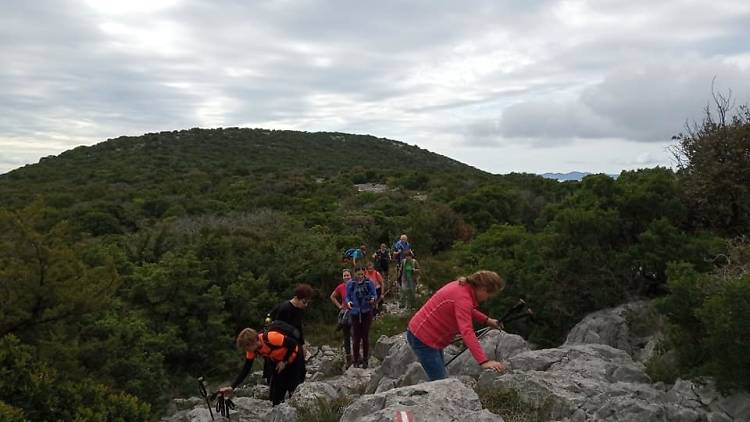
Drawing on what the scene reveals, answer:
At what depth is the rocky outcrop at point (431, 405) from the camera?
4.62 meters

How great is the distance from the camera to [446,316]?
5.44 meters

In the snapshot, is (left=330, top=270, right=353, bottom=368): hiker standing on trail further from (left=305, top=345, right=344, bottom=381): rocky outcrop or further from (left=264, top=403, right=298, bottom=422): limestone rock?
(left=264, top=403, right=298, bottom=422): limestone rock

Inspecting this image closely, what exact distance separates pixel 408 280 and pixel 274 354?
25.8ft

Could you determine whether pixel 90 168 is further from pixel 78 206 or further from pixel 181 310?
pixel 181 310

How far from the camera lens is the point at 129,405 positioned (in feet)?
22.2

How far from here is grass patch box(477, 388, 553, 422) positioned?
529 cm

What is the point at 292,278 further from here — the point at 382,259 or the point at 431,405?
the point at 431,405

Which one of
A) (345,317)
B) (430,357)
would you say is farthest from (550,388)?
(345,317)

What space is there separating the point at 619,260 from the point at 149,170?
132 feet

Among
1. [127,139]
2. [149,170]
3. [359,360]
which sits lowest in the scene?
[359,360]

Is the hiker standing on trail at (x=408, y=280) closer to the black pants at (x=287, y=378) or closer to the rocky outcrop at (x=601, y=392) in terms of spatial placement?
the black pants at (x=287, y=378)

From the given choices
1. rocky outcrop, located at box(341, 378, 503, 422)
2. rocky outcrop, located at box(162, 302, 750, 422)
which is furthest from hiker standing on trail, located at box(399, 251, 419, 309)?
rocky outcrop, located at box(341, 378, 503, 422)

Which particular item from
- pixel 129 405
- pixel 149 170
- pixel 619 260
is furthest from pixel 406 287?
pixel 149 170

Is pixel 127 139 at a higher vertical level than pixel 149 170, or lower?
higher
